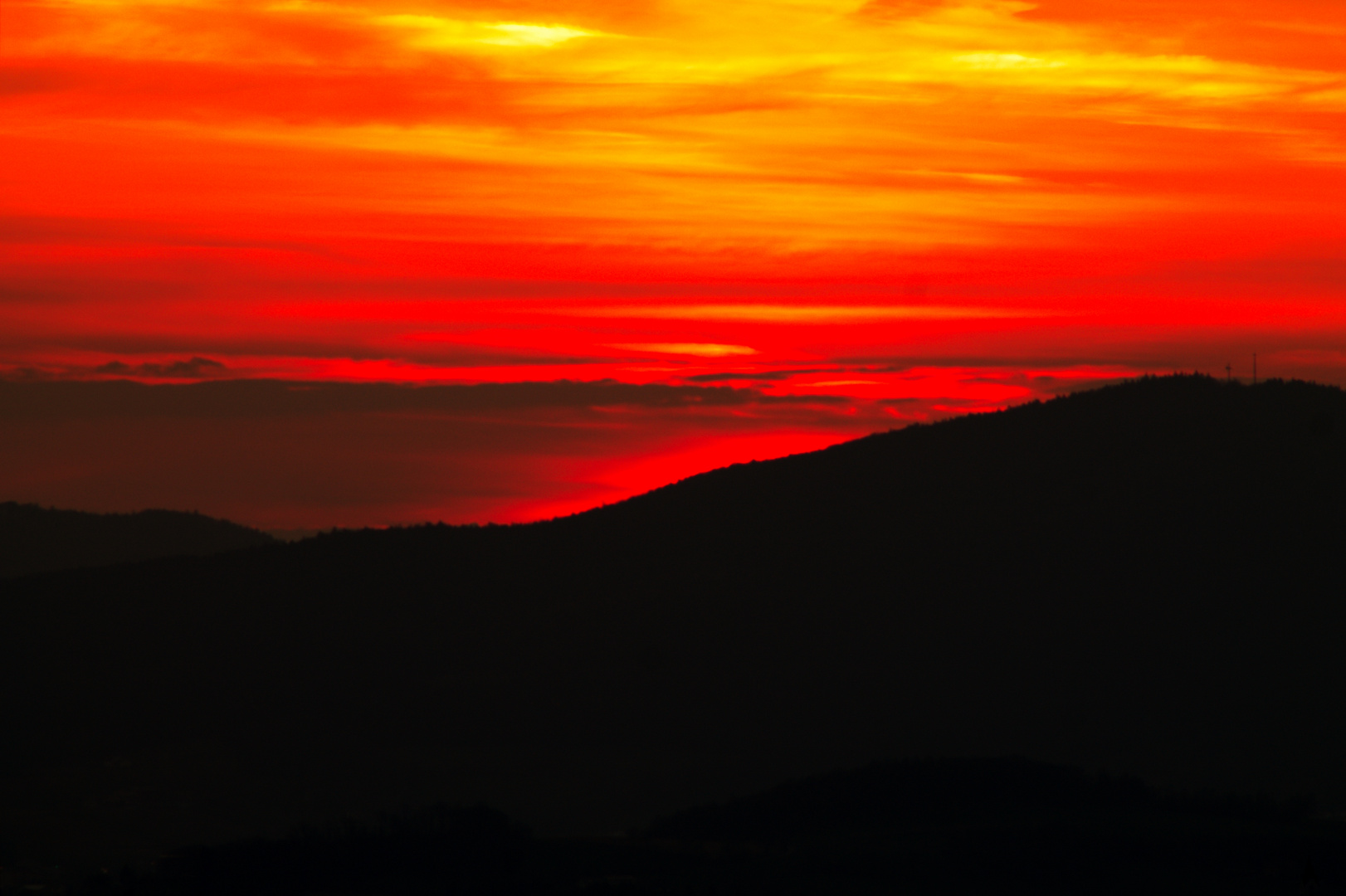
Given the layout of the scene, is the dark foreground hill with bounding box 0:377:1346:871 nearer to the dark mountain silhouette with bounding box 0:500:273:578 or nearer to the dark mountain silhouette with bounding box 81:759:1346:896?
the dark mountain silhouette with bounding box 81:759:1346:896

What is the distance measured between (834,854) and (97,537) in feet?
326

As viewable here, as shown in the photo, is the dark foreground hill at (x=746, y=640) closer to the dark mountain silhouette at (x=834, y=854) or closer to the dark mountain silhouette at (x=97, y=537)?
the dark mountain silhouette at (x=834, y=854)

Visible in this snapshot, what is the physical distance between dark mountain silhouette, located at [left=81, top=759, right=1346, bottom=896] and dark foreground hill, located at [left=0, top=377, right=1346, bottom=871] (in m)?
8.70

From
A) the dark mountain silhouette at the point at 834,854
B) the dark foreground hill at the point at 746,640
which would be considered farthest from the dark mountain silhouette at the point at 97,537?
the dark mountain silhouette at the point at 834,854

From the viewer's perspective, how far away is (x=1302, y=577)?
5631 centimetres

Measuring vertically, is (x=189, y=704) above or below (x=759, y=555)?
below

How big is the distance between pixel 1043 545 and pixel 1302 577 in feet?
31.2

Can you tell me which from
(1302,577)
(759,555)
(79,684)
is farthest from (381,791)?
(1302,577)

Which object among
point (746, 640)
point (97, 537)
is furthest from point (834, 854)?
point (97, 537)

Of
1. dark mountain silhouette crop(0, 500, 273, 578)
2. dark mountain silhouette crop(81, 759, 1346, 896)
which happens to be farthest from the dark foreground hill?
dark mountain silhouette crop(0, 500, 273, 578)

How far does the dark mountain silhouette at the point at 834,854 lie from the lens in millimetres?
27328

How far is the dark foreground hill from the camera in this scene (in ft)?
147

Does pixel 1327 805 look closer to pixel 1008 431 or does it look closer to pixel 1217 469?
pixel 1217 469

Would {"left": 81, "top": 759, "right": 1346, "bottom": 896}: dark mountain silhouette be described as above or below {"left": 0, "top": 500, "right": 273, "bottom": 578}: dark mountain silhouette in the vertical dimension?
above
